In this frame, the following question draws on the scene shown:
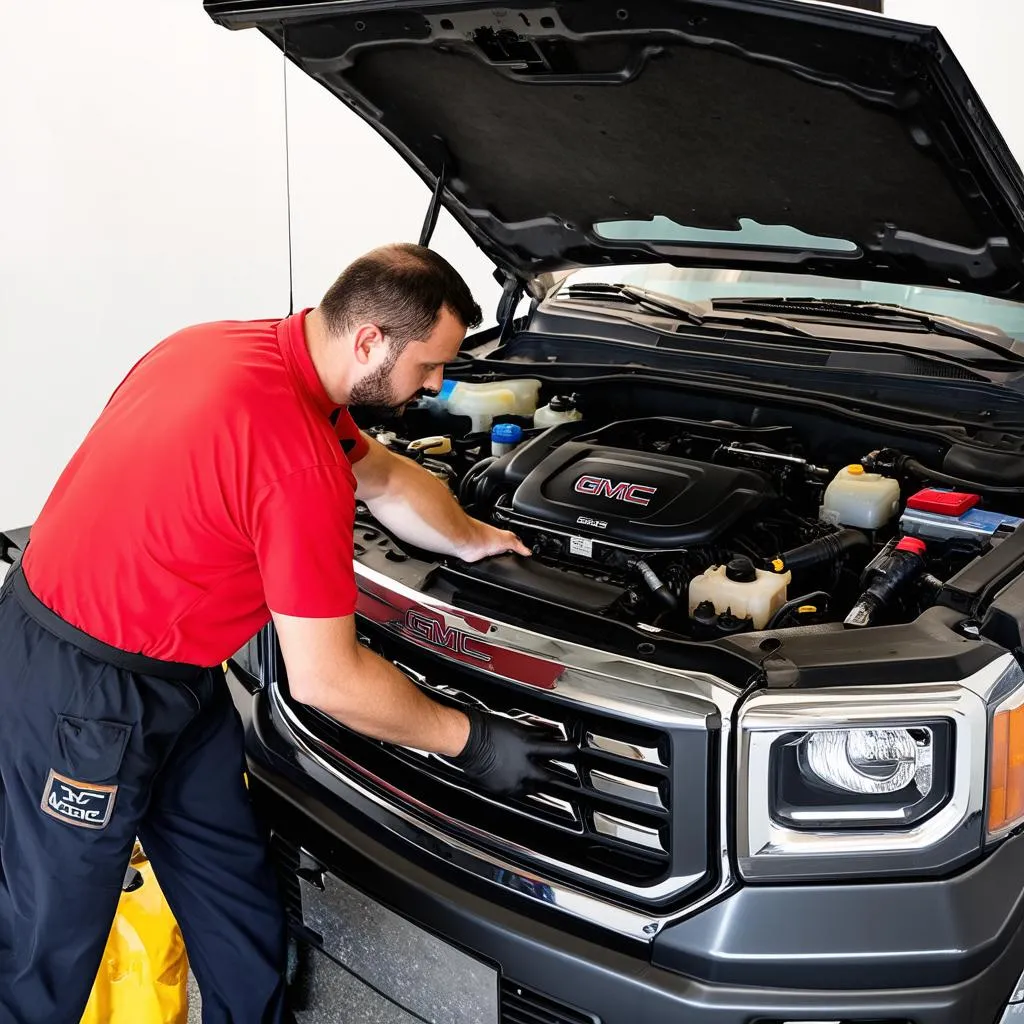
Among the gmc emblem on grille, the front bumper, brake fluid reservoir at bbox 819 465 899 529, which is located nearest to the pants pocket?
the gmc emblem on grille

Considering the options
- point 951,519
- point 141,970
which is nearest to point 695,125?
point 951,519

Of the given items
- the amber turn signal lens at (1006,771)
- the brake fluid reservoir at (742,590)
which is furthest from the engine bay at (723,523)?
the amber turn signal lens at (1006,771)

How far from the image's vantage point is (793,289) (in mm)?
2443

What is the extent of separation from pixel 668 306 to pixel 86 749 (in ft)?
5.27

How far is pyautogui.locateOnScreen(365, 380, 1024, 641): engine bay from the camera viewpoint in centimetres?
161

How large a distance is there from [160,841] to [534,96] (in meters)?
1.51

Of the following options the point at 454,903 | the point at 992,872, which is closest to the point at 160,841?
the point at 454,903

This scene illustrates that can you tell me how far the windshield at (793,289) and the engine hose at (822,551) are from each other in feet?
2.17

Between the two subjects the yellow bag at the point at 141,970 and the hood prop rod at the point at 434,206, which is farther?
the hood prop rod at the point at 434,206

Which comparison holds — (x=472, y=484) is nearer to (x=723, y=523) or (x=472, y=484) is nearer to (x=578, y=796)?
(x=723, y=523)

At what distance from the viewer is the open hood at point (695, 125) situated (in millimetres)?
1591

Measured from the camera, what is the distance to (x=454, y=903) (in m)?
1.53

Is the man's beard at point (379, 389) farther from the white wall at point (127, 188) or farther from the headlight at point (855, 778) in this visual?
the white wall at point (127, 188)

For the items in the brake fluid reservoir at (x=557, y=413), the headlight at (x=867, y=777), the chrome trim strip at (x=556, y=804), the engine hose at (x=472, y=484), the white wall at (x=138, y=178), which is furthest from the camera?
the white wall at (x=138, y=178)
